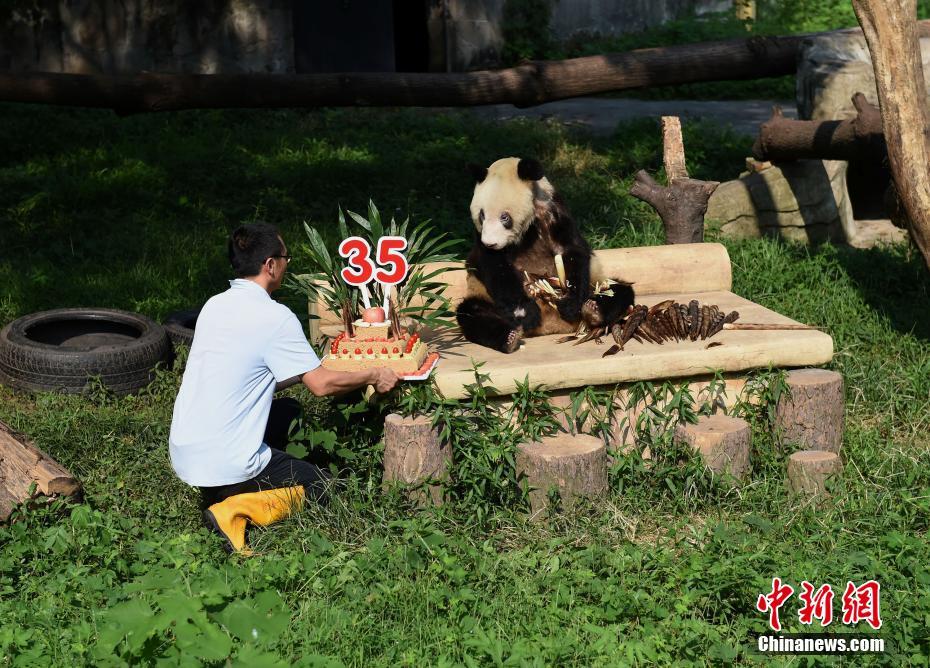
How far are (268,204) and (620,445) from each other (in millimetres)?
5314

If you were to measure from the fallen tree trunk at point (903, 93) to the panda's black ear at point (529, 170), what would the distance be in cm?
200

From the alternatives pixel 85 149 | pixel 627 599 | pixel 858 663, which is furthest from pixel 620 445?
pixel 85 149

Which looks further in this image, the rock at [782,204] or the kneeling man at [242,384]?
the rock at [782,204]

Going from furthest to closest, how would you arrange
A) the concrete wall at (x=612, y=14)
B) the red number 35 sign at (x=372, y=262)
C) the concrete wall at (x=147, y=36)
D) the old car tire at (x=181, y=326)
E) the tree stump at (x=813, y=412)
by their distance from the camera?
1. the concrete wall at (x=612, y=14)
2. the concrete wall at (x=147, y=36)
3. the old car tire at (x=181, y=326)
4. the tree stump at (x=813, y=412)
5. the red number 35 sign at (x=372, y=262)

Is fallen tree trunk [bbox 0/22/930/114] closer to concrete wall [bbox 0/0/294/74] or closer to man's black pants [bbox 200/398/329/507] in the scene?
concrete wall [bbox 0/0/294/74]

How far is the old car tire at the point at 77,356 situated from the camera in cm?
622

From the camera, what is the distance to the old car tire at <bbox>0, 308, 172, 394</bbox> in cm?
622

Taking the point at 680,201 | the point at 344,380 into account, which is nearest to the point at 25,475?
the point at 344,380

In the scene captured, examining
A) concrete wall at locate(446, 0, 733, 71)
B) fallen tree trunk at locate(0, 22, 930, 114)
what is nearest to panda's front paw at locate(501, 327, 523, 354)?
fallen tree trunk at locate(0, 22, 930, 114)

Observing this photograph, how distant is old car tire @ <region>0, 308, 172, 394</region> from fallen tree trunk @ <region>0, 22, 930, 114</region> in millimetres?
2400

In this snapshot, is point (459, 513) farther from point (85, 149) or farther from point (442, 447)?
point (85, 149)

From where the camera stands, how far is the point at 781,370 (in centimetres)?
521

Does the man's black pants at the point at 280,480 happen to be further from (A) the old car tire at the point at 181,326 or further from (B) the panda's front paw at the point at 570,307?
(A) the old car tire at the point at 181,326

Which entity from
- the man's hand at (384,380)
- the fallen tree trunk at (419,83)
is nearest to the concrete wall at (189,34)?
the fallen tree trunk at (419,83)
